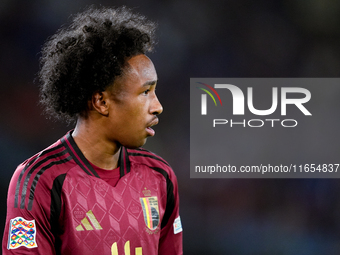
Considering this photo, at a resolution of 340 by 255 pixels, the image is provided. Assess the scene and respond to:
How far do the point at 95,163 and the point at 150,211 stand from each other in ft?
0.99

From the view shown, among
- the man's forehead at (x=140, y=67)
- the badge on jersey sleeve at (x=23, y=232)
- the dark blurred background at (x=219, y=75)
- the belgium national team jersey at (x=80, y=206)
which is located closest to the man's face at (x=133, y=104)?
the man's forehead at (x=140, y=67)

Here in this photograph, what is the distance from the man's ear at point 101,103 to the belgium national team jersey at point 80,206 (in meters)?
0.17

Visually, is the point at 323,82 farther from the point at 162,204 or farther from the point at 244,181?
the point at 162,204

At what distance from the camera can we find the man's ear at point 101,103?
156cm

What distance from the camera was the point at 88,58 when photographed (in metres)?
1.58

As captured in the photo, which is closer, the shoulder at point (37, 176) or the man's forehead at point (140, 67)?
the shoulder at point (37, 176)

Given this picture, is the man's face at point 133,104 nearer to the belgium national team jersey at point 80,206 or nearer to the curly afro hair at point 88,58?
the curly afro hair at point 88,58

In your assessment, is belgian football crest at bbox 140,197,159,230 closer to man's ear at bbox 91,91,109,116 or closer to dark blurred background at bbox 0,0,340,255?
man's ear at bbox 91,91,109,116

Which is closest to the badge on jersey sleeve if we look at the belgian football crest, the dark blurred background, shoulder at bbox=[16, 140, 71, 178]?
shoulder at bbox=[16, 140, 71, 178]

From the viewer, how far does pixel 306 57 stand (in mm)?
3252

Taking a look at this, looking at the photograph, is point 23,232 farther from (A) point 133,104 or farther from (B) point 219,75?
(B) point 219,75

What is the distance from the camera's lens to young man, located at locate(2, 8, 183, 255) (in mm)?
1432

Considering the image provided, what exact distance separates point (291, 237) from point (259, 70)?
55.0 inches

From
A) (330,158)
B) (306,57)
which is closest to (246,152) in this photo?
(330,158)
